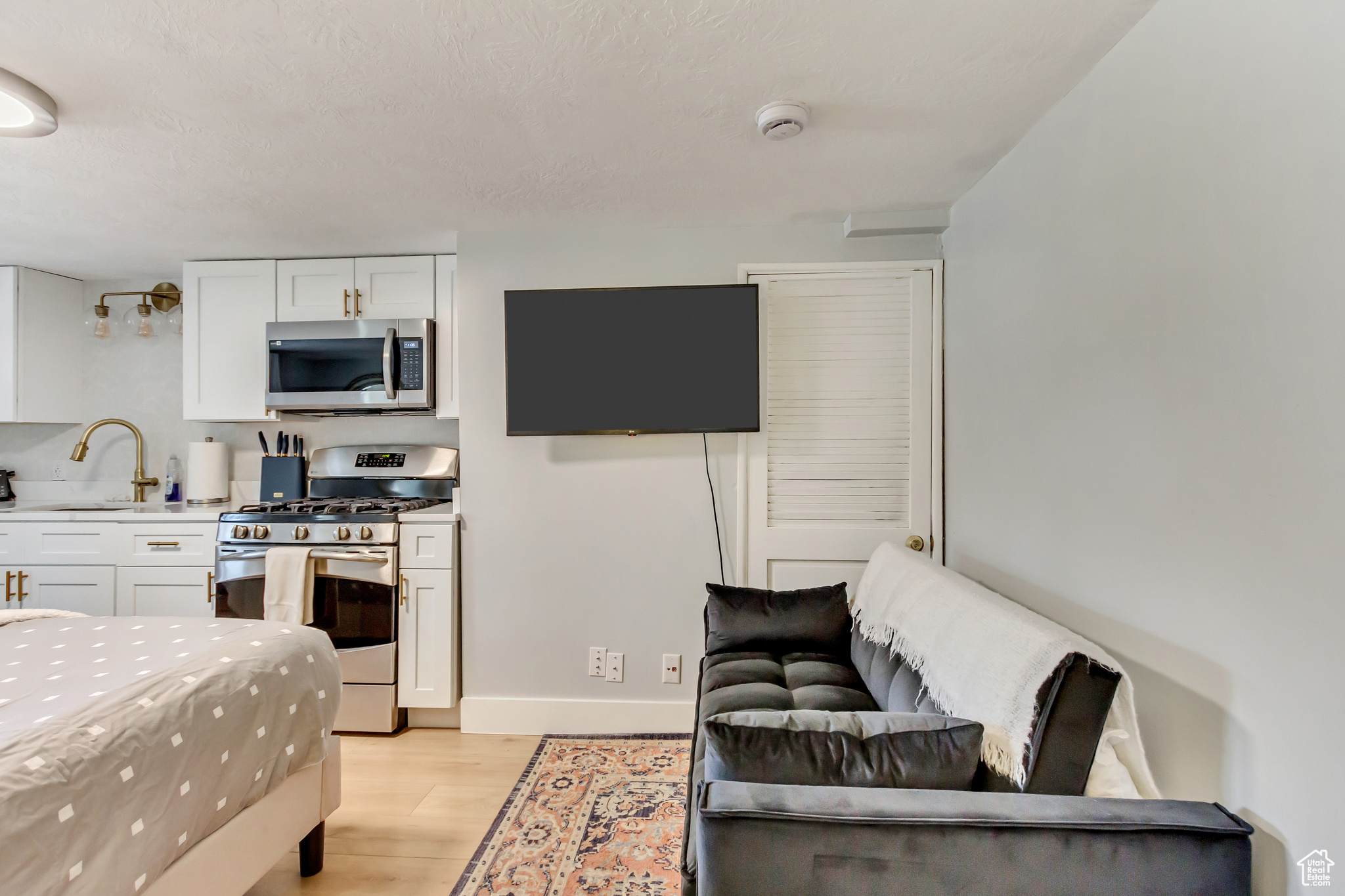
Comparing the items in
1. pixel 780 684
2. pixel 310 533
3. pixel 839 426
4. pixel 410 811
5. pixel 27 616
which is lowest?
pixel 410 811

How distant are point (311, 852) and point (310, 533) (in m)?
1.36

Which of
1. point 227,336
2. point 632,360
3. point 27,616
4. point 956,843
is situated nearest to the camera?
point 956,843

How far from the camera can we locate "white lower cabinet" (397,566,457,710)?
9.36 ft

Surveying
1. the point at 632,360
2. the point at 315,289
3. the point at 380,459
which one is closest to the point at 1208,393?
the point at 632,360

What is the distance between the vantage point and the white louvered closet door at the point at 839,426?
272cm

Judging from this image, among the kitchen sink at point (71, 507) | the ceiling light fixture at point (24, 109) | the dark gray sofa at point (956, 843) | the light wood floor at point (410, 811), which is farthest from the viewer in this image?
the kitchen sink at point (71, 507)

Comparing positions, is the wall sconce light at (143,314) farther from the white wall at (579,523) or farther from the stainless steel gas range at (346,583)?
the white wall at (579,523)

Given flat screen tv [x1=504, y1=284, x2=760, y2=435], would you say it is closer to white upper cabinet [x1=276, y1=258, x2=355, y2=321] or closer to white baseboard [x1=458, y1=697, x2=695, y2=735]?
white upper cabinet [x1=276, y1=258, x2=355, y2=321]

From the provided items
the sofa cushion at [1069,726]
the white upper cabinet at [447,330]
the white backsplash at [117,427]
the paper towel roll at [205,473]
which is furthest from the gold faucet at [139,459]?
the sofa cushion at [1069,726]

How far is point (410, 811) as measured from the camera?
2256mm

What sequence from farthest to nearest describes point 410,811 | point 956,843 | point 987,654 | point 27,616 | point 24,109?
1. point 410,811
2. point 27,616
3. point 24,109
4. point 987,654
5. point 956,843

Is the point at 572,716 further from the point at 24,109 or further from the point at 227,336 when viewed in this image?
the point at 24,109

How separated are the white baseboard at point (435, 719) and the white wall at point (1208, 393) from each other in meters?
2.44

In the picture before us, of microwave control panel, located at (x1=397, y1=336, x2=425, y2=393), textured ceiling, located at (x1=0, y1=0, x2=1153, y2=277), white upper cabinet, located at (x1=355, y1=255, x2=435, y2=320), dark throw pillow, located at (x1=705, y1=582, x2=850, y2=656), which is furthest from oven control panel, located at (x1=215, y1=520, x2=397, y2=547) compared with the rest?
dark throw pillow, located at (x1=705, y1=582, x2=850, y2=656)
